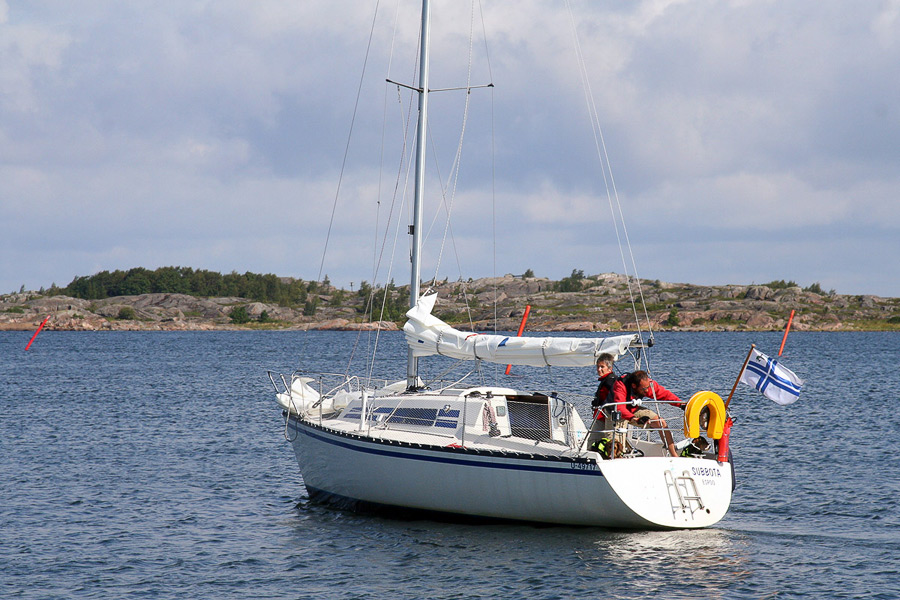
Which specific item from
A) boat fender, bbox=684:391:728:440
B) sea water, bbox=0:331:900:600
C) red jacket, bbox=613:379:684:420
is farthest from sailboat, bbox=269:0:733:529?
sea water, bbox=0:331:900:600

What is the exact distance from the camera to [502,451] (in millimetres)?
16422

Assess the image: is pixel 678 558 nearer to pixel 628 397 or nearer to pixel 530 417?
pixel 628 397

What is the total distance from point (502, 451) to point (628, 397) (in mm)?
2563

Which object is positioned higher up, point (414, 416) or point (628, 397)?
point (628, 397)

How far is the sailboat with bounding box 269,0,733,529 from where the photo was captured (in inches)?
624

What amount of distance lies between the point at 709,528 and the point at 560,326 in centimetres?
13260

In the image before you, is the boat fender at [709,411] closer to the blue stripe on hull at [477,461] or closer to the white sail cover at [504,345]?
the white sail cover at [504,345]

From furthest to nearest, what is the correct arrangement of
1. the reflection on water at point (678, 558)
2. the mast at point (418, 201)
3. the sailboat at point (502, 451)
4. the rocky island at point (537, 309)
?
the rocky island at point (537, 309), the mast at point (418, 201), the sailboat at point (502, 451), the reflection on water at point (678, 558)

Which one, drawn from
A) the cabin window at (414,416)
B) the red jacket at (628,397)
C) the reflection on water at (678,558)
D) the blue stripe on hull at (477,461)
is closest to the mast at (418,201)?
the cabin window at (414,416)

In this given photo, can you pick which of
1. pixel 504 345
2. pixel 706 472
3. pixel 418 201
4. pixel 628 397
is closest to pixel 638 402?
pixel 628 397

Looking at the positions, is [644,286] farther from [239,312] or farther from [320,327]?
[239,312]

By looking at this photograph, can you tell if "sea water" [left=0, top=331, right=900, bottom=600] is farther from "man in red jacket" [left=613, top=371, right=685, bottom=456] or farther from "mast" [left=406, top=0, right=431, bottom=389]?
"mast" [left=406, top=0, right=431, bottom=389]

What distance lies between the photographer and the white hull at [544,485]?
15.6 m

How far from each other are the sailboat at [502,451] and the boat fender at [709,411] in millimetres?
21
